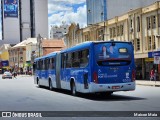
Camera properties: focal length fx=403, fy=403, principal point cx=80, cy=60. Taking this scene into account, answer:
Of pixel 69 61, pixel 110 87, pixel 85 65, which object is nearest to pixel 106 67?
pixel 110 87

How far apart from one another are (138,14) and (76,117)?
43.0 meters

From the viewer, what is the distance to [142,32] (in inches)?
2131

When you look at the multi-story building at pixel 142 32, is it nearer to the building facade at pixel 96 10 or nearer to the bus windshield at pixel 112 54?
the bus windshield at pixel 112 54

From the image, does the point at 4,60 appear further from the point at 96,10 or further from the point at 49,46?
the point at 96,10

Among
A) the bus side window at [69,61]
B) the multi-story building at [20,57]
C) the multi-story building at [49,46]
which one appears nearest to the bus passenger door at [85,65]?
the bus side window at [69,61]

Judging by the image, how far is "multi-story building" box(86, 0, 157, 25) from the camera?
85.6 m

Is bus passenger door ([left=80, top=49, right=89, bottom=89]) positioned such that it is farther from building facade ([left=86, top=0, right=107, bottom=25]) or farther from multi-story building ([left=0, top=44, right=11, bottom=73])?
multi-story building ([left=0, top=44, right=11, bottom=73])

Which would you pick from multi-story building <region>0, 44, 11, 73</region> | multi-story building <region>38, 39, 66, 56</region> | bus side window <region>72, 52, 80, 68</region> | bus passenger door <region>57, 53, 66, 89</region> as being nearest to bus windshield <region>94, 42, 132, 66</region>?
bus side window <region>72, 52, 80, 68</region>

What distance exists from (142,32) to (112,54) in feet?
111

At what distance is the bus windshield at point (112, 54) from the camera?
69.6ft

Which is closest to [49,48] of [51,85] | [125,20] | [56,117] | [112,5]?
[112,5]

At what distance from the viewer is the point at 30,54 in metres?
140

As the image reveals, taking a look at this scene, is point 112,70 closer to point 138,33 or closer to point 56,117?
point 56,117

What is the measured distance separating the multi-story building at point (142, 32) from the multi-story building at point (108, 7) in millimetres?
18908
